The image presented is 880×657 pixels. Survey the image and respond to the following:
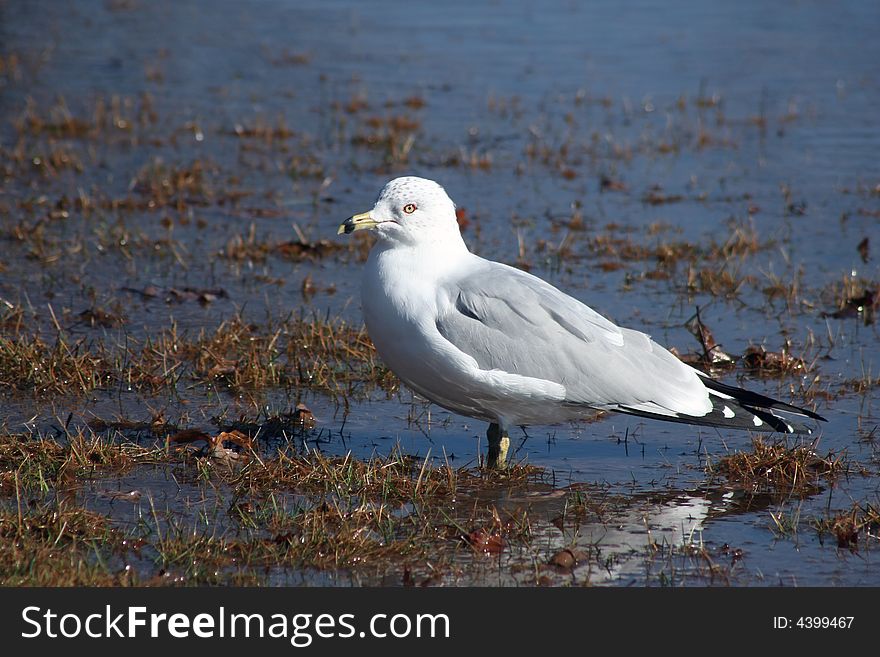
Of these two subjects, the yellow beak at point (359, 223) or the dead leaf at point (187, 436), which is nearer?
the yellow beak at point (359, 223)

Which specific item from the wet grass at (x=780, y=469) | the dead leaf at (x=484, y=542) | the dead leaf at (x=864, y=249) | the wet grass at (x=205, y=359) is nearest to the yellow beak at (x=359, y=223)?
the wet grass at (x=205, y=359)

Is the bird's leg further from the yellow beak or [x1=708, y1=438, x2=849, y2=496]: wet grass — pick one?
the yellow beak

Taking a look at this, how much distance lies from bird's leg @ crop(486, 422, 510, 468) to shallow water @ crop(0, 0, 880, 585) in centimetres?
31

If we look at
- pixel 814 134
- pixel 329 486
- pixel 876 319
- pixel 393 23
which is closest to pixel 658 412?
pixel 329 486

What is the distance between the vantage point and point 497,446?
6.96 metres

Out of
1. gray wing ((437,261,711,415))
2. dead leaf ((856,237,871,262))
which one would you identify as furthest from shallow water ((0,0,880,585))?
gray wing ((437,261,711,415))

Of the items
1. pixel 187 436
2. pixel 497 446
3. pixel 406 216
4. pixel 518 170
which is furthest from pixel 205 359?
pixel 518 170

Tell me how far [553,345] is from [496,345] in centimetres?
29

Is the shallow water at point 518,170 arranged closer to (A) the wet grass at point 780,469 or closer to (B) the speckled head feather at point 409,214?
(A) the wet grass at point 780,469

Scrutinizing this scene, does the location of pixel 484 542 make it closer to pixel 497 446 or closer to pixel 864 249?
pixel 497 446

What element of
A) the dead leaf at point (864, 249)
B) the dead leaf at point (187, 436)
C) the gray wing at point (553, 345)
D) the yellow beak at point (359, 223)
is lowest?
the dead leaf at point (187, 436)

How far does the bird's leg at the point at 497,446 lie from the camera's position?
6902 millimetres

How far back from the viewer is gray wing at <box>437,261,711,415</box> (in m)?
6.66

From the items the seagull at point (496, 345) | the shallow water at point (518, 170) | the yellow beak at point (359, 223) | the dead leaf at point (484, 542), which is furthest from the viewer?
the shallow water at point (518, 170)
